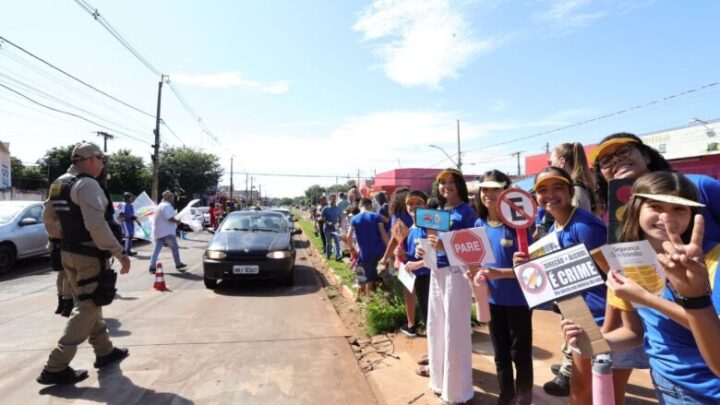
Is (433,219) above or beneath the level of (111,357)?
above

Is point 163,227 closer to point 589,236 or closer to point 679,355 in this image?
point 589,236

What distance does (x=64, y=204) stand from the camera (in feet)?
12.2

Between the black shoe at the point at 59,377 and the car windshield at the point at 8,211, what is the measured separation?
26.0ft

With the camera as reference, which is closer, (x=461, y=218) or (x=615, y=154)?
(x=615, y=154)

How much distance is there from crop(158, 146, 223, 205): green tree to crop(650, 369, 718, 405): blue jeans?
48.2 meters

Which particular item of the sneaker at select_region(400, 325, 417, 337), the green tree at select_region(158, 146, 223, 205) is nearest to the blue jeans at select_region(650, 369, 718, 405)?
the sneaker at select_region(400, 325, 417, 337)

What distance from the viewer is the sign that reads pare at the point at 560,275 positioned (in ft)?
5.38

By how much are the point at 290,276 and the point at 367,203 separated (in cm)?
260

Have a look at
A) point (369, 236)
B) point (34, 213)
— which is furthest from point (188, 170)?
point (369, 236)

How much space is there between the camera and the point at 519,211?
2.44 meters

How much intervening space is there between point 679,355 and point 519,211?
3.72 ft

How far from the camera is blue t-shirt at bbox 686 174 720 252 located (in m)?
1.57

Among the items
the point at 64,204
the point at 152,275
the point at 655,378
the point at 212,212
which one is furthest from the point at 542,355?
the point at 212,212

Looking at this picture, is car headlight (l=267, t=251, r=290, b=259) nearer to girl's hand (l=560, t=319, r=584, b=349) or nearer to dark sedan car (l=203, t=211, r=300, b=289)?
dark sedan car (l=203, t=211, r=300, b=289)
